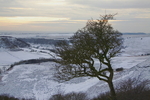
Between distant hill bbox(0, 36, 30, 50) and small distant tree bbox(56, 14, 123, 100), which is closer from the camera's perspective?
small distant tree bbox(56, 14, 123, 100)

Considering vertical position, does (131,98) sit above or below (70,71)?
below

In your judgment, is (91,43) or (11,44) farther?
(11,44)

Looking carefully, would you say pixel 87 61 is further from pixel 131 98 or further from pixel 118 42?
pixel 131 98

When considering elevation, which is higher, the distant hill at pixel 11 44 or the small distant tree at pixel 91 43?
the small distant tree at pixel 91 43

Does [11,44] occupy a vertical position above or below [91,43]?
below

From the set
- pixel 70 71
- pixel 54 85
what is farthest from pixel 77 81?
pixel 70 71

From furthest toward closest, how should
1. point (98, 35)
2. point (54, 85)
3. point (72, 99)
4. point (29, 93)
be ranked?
point (54, 85) → point (29, 93) → point (72, 99) → point (98, 35)

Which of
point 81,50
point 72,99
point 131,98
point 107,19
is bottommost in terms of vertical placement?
point 72,99

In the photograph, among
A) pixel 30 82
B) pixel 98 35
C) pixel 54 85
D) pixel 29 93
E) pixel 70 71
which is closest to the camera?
pixel 98 35

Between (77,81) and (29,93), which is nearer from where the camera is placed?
(29,93)

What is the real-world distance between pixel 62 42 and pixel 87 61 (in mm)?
1488

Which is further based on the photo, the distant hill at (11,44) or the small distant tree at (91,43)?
the distant hill at (11,44)

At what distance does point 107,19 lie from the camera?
29.6 feet

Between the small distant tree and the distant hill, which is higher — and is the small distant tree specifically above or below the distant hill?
above
